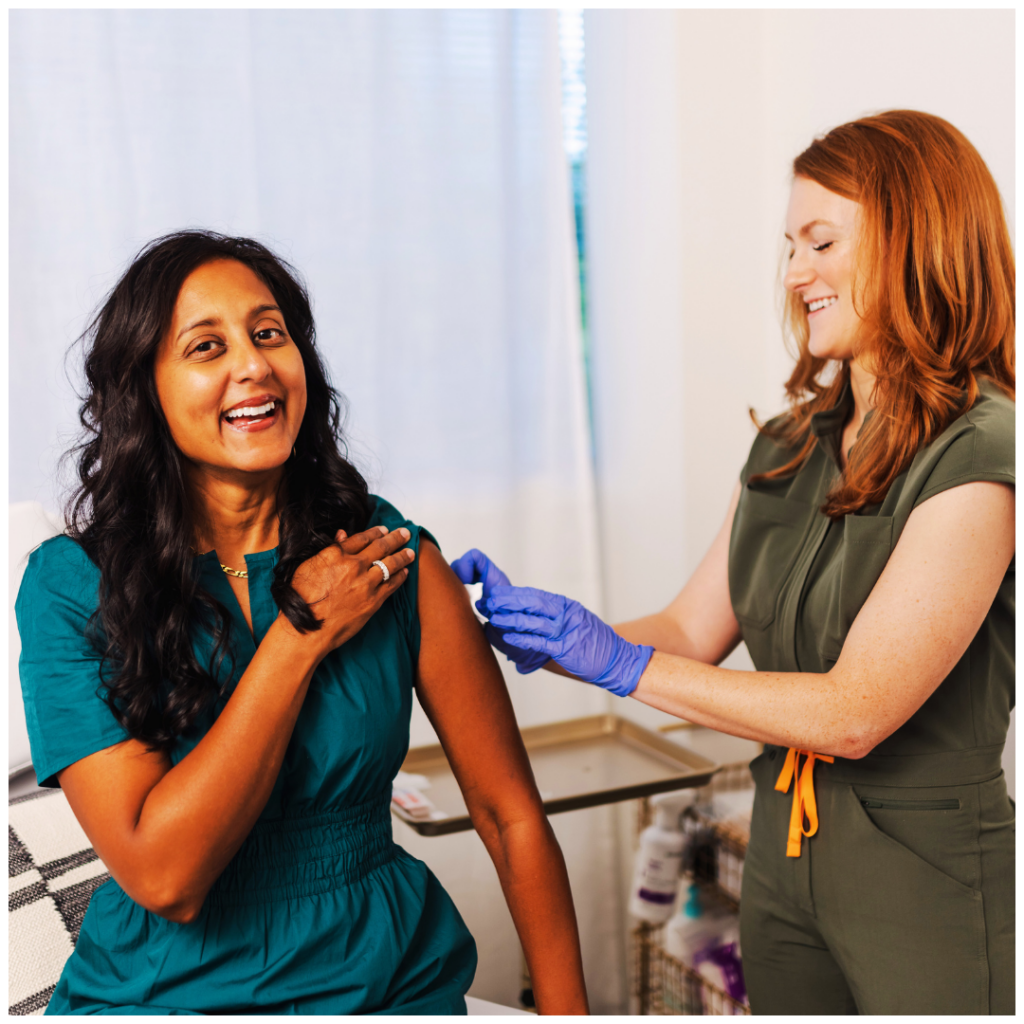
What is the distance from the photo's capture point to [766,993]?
1515 mm

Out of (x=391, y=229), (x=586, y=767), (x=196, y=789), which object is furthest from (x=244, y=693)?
(x=391, y=229)

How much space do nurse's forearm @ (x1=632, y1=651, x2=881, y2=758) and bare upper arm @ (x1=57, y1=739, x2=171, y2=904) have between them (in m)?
0.67

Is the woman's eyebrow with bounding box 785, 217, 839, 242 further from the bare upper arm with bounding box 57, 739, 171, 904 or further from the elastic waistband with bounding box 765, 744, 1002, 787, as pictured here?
the bare upper arm with bounding box 57, 739, 171, 904

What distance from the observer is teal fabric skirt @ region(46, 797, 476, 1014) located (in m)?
1.12

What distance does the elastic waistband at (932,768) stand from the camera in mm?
1323

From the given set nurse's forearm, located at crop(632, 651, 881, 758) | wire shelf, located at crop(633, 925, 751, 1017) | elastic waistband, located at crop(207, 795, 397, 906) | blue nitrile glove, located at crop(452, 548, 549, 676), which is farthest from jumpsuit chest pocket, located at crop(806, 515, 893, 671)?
wire shelf, located at crop(633, 925, 751, 1017)

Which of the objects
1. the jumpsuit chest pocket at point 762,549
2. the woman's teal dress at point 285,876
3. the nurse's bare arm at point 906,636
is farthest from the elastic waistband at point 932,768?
the woman's teal dress at point 285,876

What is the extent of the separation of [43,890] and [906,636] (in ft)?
4.32

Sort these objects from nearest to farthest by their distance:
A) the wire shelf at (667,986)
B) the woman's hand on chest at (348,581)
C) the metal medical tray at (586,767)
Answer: the woman's hand on chest at (348,581), the metal medical tray at (586,767), the wire shelf at (667,986)

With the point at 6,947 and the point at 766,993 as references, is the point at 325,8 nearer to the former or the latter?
the point at 6,947

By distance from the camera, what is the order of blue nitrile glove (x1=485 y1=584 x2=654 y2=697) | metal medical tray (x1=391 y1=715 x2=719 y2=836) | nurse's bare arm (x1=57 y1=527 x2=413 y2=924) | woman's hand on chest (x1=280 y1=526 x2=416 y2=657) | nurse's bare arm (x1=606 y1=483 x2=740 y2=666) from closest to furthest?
nurse's bare arm (x1=57 y1=527 x2=413 y2=924), woman's hand on chest (x1=280 y1=526 x2=416 y2=657), blue nitrile glove (x1=485 y1=584 x2=654 y2=697), nurse's bare arm (x1=606 y1=483 x2=740 y2=666), metal medical tray (x1=391 y1=715 x2=719 y2=836)

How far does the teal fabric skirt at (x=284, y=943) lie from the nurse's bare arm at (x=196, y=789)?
91mm

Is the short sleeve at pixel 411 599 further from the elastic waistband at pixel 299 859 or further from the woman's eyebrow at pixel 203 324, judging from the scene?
the woman's eyebrow at pixel 203 324

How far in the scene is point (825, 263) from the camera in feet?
4.67
